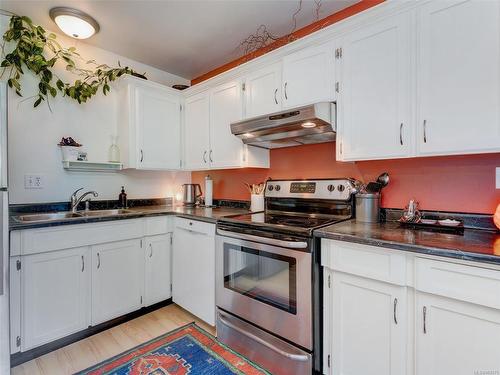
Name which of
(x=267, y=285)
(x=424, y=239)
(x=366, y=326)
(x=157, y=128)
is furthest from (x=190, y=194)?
(x=424, y=239)

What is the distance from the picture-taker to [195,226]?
2236 mm

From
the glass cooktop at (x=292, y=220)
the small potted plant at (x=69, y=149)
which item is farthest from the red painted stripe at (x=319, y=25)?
the small potted plant at (x=69, y=149)

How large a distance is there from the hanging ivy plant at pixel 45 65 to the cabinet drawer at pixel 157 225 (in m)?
1.34

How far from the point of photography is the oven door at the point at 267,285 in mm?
1497

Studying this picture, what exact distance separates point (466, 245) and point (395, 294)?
376 millimetres

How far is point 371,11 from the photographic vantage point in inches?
61.4

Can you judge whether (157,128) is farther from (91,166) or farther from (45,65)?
(45,65)

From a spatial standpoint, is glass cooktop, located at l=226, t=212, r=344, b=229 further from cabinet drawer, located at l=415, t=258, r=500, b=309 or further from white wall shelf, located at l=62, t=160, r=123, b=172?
white wall shelf, located at l=62, t=160, r=123, b=172

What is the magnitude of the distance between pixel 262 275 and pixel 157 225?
1.21 m

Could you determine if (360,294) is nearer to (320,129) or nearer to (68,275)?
(320,129)

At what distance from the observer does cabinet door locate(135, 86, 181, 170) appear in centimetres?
264

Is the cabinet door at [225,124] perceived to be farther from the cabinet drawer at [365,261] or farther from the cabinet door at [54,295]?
the cabinet door at [54,295]

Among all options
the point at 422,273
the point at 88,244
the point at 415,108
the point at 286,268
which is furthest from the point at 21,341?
the point at 415,108

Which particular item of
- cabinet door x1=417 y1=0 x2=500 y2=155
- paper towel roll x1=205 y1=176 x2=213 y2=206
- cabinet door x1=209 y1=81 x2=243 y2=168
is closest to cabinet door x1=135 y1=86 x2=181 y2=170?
paper towel roll x1=205 y1=176 x2=213 y2=206
